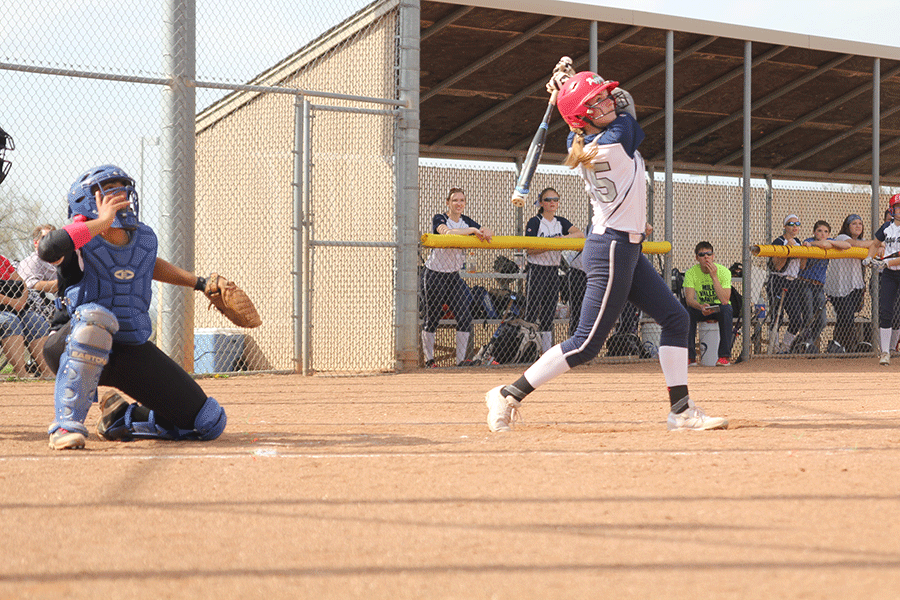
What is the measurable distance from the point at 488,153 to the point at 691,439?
1174cm

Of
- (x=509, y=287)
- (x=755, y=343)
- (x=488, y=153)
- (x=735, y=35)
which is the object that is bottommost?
(x=755, y=343)

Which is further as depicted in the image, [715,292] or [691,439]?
[715,292]

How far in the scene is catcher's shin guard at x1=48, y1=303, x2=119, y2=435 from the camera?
4422 mm

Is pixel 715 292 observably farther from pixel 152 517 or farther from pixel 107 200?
pixel 152 517

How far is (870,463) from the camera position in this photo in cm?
373

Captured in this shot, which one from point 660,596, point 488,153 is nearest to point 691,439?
point 660,596


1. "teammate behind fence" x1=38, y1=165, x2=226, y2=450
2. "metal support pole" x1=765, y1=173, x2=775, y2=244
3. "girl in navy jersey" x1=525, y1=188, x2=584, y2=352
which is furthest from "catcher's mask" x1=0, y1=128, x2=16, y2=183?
"metal support pole" x1=765, y1=173, x2=775, y2=244

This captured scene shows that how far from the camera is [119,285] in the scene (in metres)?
4.65

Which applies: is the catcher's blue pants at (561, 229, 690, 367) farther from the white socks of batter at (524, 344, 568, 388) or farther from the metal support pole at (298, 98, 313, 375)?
the metal support pole at (298, 98, 313, 375)

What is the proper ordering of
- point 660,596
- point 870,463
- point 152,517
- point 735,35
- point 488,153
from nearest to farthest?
point 660,596 < point 152,517 < point 870,463 < point 735,35 < point 488,153

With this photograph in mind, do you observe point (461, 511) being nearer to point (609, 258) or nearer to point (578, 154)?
point (609, 258)

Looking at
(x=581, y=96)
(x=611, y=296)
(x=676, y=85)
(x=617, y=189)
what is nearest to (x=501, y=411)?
(x=611, y=296)

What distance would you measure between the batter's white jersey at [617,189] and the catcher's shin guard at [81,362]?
8.61ft

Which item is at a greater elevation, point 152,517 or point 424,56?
point 424,56
